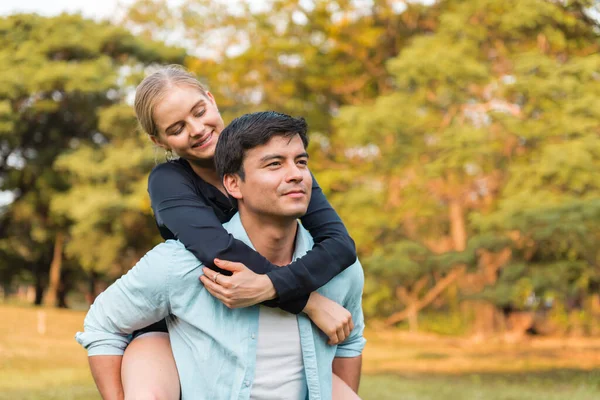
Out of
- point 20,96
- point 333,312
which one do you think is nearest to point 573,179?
point 333,312

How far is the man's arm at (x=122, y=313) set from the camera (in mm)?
2398

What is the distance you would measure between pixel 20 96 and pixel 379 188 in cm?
1131

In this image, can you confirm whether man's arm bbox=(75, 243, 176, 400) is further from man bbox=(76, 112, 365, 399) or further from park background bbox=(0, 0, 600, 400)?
park background bbox=(0, 0, 600, 400)

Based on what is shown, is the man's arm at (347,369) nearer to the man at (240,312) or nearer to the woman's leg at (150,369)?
the man at (240,312)

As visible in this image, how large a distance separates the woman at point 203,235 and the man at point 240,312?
0.06 meters

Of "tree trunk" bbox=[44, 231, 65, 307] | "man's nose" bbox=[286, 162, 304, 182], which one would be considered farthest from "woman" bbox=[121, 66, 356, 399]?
"tree trunk" bbox=[44, 231, 65, 307]

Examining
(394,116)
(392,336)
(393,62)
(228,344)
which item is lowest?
(392,336)

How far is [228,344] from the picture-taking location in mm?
2426

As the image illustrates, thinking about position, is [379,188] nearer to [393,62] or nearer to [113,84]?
[393,62]

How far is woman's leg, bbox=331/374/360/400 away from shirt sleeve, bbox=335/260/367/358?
10 centimetres

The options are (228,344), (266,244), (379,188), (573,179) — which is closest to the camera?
(228,344)

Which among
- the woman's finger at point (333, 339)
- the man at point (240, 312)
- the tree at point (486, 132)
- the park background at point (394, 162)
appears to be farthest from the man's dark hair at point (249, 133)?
the tree at point (486, 132)

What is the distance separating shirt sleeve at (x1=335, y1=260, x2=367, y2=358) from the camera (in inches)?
109

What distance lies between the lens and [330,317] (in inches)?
99.9
